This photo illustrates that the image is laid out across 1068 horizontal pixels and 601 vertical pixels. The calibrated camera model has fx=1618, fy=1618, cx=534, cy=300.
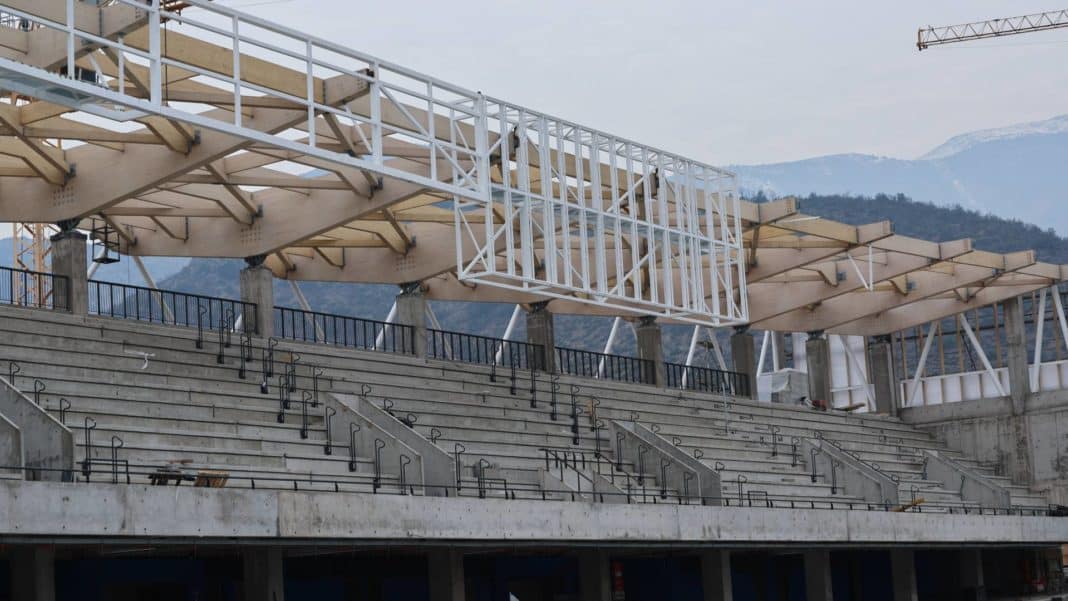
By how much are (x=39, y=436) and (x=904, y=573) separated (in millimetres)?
22933

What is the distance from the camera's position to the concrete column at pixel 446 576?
26734mm

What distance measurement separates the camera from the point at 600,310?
47.7 m

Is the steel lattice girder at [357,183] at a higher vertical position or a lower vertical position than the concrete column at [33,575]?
higher

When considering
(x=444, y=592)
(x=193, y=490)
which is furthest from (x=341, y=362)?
(x=193, y=490)

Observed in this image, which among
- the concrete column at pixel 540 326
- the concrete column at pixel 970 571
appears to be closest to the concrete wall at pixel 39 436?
the concrete column at pixel 540 326

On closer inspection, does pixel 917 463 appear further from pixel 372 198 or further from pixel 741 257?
A: pixel 372 198

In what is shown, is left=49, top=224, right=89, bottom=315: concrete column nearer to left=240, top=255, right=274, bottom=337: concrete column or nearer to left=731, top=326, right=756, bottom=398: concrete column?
left=240, top=255, right=274, bottom=337: concrete column

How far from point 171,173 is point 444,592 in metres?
9.27

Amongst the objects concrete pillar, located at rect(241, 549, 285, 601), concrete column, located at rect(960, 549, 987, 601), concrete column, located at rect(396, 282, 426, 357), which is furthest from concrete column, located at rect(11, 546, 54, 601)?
concrete column, located at rect(960, 549, 987, 601)

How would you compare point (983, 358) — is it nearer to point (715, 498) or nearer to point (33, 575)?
point (715, 498)

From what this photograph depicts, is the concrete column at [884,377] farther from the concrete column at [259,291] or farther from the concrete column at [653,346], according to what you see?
the concrete column at [259,291]

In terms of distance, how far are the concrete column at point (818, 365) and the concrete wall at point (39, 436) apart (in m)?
35.7

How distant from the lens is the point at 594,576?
30.0 m

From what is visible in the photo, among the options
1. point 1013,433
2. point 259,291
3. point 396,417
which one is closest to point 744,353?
point 1013,433
